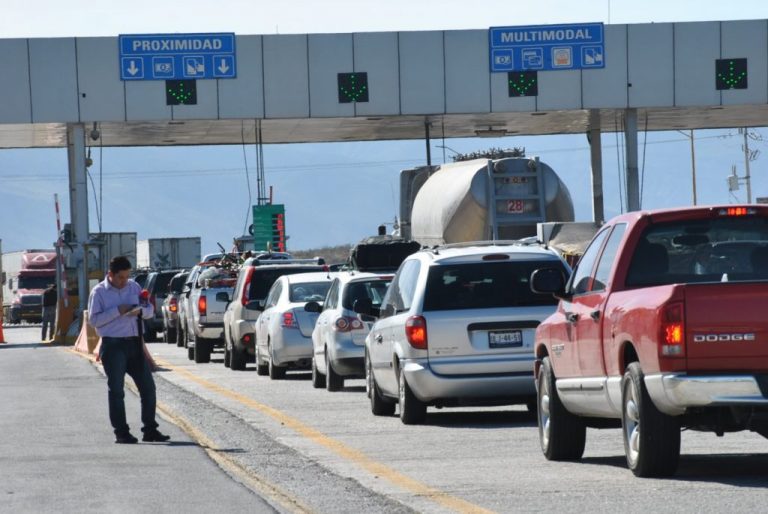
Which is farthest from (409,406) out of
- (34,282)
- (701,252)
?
(34,282)

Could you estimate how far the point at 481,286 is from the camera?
1597cm

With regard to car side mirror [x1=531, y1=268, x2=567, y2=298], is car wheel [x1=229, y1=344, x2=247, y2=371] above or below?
below

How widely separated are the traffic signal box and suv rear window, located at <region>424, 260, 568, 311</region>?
4503 centimetres

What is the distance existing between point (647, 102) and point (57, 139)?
63.4 feet

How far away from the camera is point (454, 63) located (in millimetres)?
48062

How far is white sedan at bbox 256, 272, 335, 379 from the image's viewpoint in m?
24.1

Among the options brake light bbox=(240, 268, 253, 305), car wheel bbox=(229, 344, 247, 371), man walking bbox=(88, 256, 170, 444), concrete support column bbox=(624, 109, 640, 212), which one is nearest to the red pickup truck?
man walking bbox=(88, 256, 170, 444)

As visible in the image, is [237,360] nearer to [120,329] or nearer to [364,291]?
[364,291]

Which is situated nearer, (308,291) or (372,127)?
(308,291)

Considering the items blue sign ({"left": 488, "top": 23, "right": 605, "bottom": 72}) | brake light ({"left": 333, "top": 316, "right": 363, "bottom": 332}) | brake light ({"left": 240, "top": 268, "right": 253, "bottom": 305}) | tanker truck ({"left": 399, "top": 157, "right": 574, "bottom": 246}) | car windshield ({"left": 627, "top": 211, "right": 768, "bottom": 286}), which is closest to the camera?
car windshield ({"left": 627, "top": 211, "right": 768, "bottom": 286})

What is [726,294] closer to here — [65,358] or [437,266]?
[437,266]

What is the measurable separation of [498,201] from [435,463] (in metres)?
24.3

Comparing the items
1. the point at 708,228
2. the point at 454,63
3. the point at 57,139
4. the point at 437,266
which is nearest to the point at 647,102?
the point at 454,63

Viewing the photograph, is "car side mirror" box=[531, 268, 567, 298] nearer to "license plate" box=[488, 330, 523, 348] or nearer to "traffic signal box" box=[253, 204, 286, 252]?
"license plate" box=[488, 330, 523, 348]
